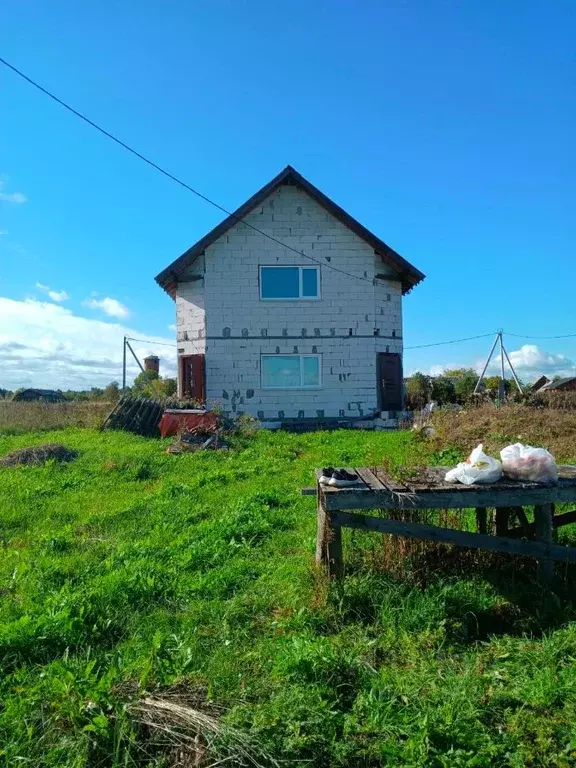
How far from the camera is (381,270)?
743 inches

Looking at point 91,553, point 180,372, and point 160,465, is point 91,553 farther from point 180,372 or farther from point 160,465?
point 180,372

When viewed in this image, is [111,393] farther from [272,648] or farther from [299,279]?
[272,648]

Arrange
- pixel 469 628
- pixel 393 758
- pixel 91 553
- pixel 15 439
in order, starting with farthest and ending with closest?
pixel 15 439, pixel 91 553, pixel 469 628, pixel 393 758

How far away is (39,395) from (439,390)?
28504mm

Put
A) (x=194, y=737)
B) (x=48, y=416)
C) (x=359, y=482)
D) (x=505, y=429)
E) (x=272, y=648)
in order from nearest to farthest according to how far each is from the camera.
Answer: (x=194, y=737)
(x=272, y=648)
(x=359, y=482)
(x=505, y=429)
(x=48, y=416)

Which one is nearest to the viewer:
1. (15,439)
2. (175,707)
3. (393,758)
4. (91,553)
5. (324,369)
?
(393,758)

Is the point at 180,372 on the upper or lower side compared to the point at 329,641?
upper

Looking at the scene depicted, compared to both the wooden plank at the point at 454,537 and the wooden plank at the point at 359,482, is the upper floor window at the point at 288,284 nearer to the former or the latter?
the wooden plank at the point at 359,482

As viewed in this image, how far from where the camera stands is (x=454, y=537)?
477cm

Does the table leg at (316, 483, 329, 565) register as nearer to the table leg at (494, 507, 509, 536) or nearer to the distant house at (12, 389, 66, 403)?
the table leg at (494, 507, 509, 536)

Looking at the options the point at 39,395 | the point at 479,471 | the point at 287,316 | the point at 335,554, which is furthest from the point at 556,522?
the point at 39,395

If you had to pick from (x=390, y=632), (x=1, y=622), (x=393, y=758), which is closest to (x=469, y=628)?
(x=390, y=632)

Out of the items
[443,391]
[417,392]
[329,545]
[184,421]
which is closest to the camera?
[329,545]

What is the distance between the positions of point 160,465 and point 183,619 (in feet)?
23.6
